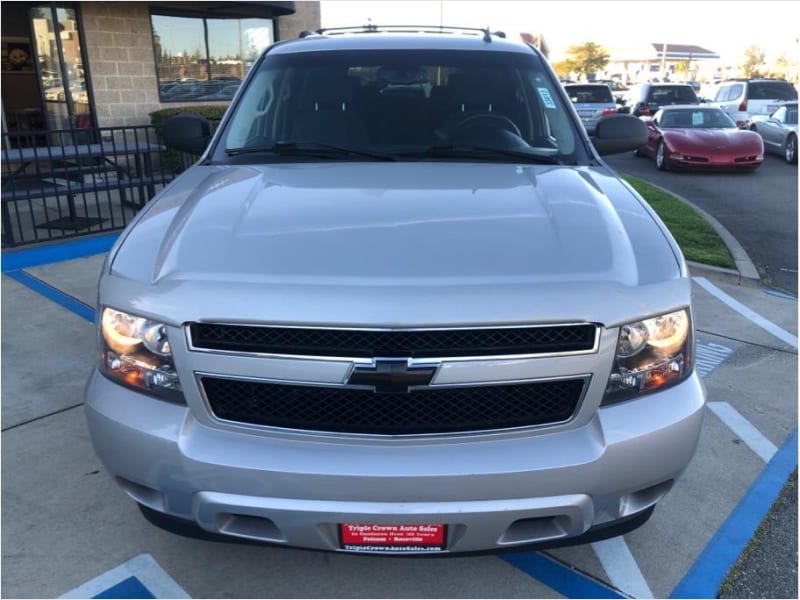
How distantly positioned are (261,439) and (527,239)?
41.3 inches

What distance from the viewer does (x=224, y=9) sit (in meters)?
12.3

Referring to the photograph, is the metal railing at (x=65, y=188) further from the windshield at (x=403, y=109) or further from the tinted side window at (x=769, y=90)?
the tinted side window at (x=769, y=90)

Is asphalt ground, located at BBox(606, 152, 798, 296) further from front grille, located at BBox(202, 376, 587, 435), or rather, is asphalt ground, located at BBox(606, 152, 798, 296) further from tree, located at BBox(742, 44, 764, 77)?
tree, located at BBox(742, 44, 764, 77)

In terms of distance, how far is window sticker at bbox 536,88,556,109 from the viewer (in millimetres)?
3496

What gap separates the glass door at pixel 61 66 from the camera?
10578 mm

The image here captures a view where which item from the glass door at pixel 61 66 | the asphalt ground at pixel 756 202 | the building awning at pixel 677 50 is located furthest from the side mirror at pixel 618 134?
the building awning at pixel 677 50

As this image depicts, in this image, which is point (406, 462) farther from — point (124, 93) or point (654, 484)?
point (124, 93)

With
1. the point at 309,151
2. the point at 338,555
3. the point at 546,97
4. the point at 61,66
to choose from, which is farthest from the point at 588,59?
the point at 338,555

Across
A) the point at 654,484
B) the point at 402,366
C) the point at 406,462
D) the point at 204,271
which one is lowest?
the point at 654,484

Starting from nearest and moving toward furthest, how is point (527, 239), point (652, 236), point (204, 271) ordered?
point (204, 271)
point (527, 239)
point (652, 236)

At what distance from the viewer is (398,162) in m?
3.04

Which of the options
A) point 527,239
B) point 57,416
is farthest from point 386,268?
point 57,416

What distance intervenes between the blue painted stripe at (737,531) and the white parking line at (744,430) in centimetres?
5

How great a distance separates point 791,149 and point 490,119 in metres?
14.0
